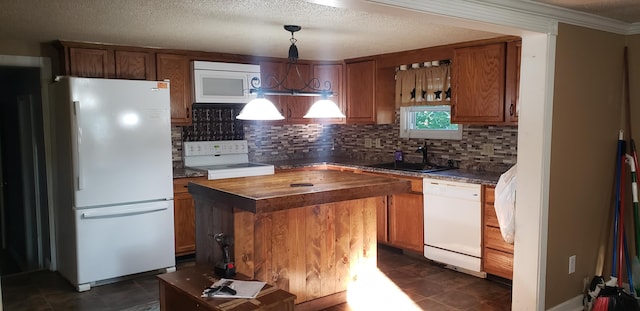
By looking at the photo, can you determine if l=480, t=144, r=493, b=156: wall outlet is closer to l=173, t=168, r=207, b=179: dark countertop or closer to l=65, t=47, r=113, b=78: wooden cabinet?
l=173, t=168, r=207, b=179: dark countertop

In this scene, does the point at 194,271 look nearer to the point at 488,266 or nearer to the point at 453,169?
the point at 488,266

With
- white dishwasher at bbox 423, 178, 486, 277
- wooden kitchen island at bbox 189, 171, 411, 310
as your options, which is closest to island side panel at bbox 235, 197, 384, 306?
wooden kitchen island at bbox 189, 171, 411, 310

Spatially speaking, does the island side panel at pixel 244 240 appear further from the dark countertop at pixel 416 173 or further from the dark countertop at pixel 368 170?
the dark countertop at pixel 416 173

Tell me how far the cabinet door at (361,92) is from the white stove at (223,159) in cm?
115

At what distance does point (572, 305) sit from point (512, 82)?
67.1 inches

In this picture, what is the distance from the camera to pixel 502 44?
3908 millimetres

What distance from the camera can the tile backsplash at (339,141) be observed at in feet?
14.5

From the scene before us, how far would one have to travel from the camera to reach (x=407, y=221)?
14.7ft

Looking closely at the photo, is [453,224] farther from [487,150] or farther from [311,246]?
[311,246]

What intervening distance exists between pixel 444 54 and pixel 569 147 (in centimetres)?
166

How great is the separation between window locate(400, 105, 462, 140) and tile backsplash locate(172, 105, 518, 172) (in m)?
0.06

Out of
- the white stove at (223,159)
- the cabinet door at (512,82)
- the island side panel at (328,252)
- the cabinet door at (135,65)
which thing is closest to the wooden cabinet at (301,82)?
the white stove at (223,159)

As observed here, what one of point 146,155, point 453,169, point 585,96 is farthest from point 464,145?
point 146,155

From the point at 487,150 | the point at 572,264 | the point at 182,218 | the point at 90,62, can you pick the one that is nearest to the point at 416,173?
the point at 487,150
